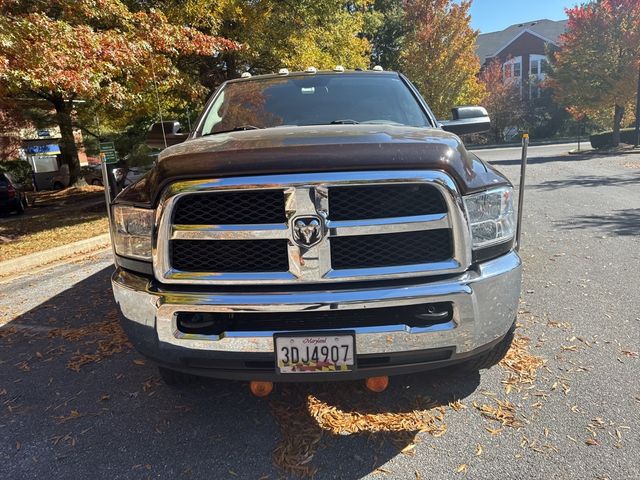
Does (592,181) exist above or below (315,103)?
below

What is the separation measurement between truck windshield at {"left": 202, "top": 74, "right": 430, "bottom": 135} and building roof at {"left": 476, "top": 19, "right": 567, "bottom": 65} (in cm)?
4872

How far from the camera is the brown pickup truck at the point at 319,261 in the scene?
6.70 feet

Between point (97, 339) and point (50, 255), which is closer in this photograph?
point (97, 339)

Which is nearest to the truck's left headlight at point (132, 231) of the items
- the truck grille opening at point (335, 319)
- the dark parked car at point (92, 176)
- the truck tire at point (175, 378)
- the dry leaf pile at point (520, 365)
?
the truck grille opening at point (335, 319)

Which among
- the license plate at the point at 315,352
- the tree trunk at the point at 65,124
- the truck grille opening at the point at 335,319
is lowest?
the license plate at the point at 315,352

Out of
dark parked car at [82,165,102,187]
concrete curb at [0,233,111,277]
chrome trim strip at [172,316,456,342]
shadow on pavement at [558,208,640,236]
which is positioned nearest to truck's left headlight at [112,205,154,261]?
chrome trim strip at [172,316,456,342]

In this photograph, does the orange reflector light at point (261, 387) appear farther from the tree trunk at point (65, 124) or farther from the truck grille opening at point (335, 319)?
the tree trunk at point (65, 124)

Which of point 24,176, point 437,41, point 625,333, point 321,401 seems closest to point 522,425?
point 321,401

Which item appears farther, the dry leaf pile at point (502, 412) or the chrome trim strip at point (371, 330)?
the dry leaf pile at point (502, 412)

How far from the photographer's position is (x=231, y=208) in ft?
7.02

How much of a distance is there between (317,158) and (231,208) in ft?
1.51

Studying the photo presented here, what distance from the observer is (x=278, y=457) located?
2277 mm

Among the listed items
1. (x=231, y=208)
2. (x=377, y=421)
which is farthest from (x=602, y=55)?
(x=231, y=208)

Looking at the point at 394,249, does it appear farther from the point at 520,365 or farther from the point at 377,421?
the point at 520,365
